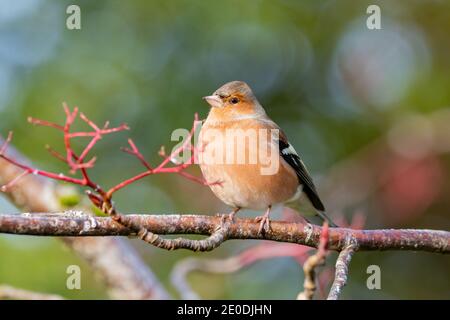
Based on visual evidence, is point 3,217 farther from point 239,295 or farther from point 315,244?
point 239,295

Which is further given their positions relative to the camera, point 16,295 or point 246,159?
point 246,159

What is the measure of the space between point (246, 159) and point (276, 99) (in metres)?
3.72

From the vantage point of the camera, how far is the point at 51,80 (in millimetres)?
8539

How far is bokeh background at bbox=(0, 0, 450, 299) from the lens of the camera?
836 centimetres

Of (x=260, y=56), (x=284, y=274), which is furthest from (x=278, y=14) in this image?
(x=284, y=274)

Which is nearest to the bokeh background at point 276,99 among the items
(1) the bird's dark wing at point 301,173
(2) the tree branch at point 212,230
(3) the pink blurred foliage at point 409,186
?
(3) the pink blurred foliage at point 409,186

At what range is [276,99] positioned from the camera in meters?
9.59

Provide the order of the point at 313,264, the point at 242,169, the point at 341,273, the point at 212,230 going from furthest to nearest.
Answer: the point at 242,169, the point at 212,230, the point at 341,273, the point at 313,264

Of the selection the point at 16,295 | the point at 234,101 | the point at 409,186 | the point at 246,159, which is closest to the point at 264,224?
the point at 246,159

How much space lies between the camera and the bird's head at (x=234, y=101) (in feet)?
21.8

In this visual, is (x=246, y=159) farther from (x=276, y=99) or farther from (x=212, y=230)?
(x=276, y=99)

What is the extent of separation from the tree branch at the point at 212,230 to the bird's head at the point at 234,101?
1.92 metres

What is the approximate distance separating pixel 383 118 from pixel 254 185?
3.73 meters

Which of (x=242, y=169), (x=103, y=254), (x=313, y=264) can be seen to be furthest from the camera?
(x=103, y=254)
